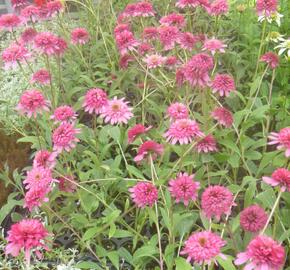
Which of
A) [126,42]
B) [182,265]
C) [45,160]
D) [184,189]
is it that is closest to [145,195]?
[184,189]

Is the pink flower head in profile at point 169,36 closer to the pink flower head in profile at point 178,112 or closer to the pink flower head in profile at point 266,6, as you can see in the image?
the pink flower head in profile at point 266,6

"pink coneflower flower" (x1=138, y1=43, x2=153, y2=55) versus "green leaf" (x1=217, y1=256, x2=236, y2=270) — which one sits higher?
"pink coneflower flower" (x1=138, y1=43, x2=153, y2=55)

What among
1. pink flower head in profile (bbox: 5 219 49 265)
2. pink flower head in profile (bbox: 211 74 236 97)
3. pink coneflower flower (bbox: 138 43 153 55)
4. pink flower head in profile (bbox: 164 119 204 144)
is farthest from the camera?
pink coneflower flower (bbox: 138 43 153 55)

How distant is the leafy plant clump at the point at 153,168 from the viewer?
1.27m

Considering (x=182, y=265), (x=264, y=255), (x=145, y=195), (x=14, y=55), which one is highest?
(x=14, y=55)

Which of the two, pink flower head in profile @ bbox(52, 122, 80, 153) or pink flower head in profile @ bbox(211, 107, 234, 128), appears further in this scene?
pink flower head in profile @ bbox(211, 107, 234, 128)

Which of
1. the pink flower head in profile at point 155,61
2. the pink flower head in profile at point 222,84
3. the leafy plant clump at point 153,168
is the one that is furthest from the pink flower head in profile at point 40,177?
the pink flower head in profile at point 155,61

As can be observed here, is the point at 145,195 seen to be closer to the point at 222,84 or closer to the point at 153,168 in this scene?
the point at 153,168

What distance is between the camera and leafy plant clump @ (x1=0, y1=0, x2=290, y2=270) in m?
1.27

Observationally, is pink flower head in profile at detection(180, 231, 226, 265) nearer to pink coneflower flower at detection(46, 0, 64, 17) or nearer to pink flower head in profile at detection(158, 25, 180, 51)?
pink flower head in profile at detection(158, 25, 180, 51)

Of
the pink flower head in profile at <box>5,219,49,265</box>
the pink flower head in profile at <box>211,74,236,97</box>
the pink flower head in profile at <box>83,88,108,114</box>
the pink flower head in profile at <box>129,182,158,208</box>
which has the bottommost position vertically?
the pink flower head in profile at <box>129,182,158,208</box>

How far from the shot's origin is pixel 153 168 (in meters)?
1.43

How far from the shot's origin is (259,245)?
964mm

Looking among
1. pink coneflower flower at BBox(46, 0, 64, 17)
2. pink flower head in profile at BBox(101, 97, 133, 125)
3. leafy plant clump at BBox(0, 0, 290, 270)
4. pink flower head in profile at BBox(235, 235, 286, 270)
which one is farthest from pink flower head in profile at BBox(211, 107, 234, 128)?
pink coneflower flower at BBox(46, 0, 64, 17)
